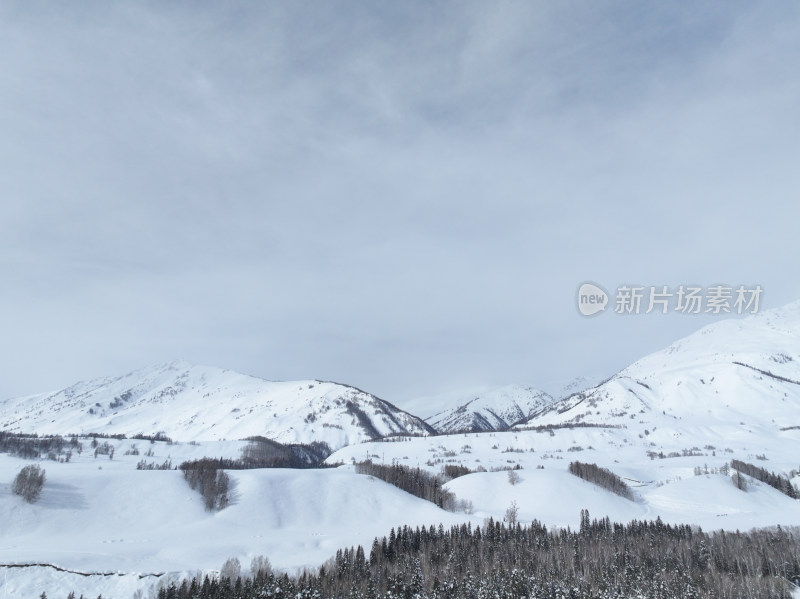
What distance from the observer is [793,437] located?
586ft

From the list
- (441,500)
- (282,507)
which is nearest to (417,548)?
(282,507)

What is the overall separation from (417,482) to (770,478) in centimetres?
8924

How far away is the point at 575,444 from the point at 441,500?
115 m

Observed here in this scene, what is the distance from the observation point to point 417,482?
350ft

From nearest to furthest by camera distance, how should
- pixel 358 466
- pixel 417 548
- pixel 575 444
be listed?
1. pixel 417 548
2. pixel 358 466
3. pixel 575 444

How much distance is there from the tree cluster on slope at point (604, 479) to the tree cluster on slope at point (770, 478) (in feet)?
115

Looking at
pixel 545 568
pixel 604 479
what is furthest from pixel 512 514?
pixel 604 479

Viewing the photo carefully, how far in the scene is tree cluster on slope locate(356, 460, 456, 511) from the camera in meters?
97.8

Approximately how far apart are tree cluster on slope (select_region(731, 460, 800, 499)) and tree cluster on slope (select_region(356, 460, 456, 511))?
78.3m

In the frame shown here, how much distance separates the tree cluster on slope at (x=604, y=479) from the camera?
4188 inches

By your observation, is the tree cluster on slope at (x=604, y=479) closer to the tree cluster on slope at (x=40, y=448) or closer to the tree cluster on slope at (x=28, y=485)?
the tree cluster on slope at (x=28, y=485)

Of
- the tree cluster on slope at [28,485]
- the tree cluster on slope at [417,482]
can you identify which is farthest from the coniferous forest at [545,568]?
the tree cluster on slope at [28,485]

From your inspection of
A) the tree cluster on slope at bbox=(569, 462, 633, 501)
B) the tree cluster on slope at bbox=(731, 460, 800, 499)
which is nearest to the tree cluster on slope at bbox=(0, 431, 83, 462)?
the tree cluster on slope at bbox=(569, 462, 633, 501)

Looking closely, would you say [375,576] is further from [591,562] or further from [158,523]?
[158,523]
